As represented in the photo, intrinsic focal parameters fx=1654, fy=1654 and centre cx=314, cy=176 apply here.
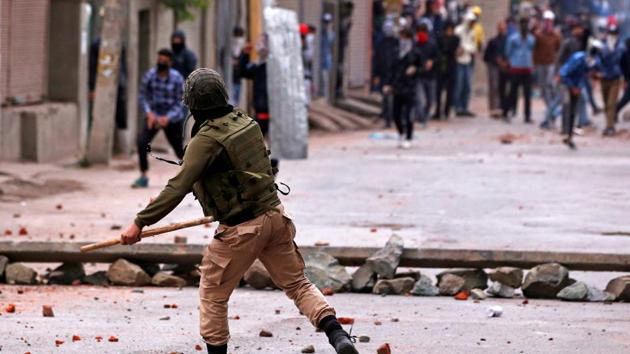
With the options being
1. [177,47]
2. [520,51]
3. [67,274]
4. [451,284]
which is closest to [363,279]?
[451,284]

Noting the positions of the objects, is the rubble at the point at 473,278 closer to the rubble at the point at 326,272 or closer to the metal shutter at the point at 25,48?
the rubble at the point at 326,272

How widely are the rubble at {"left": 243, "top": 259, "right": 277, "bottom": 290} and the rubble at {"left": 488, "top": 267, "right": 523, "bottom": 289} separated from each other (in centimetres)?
144

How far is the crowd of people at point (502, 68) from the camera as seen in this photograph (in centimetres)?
2302

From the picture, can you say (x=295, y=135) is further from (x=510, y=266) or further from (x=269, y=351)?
(x=269, y=351)

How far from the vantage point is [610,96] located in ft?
84.1

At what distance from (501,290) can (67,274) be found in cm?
284

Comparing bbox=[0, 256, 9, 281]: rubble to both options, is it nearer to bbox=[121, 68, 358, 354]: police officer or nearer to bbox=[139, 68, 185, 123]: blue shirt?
bbox=[121, 68, 358, 354]: police officer

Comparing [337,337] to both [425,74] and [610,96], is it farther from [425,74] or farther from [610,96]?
[425,74]

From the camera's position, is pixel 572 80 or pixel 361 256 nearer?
pixel 361 256

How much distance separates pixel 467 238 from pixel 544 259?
8.55ft

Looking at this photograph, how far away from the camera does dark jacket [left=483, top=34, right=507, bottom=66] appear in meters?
30.8

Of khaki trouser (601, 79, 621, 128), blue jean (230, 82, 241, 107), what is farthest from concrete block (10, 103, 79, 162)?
khaki trouser (601, 79, 621, 128)

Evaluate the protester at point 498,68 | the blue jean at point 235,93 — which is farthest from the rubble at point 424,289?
the protester at point 498,68

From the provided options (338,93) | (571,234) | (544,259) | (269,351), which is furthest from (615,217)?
(338,93)
